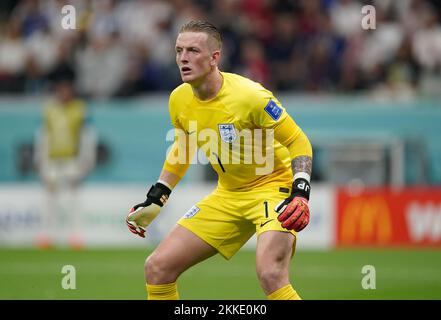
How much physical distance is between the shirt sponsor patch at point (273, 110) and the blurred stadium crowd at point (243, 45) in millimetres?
9267

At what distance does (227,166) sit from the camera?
24.9 ft

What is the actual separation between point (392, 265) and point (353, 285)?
5.85ft

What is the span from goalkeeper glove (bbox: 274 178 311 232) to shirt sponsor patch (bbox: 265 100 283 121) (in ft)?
1.71

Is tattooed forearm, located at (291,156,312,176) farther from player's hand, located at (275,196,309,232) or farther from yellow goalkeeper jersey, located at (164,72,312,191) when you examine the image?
player's hand, located at (275,196,309,232)

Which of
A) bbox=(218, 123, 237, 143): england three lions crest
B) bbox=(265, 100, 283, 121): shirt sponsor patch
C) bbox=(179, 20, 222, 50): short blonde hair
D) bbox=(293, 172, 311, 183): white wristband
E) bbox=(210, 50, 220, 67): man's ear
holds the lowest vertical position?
bbox=(293, 172, 311, 183): white wristband

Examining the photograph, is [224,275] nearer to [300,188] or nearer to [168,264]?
[168,264]

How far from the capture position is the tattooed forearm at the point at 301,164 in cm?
721

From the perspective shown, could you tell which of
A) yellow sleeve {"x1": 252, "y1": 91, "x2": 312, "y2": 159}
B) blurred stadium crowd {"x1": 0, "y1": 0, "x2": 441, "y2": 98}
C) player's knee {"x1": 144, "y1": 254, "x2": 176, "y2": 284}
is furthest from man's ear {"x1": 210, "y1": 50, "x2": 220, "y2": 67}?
blurred stadium crowd {"x1": 0, "y1": 0, "x2": 441, "y2": 98}

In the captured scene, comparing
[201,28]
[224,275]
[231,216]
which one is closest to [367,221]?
[224,275]

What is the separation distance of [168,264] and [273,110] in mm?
1346

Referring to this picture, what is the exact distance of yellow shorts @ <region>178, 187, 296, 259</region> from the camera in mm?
7430

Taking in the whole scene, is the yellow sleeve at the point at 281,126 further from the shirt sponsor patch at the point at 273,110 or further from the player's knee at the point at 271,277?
the player's knee at the point at 271,277

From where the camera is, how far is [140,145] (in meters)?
17.0
